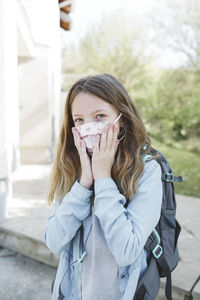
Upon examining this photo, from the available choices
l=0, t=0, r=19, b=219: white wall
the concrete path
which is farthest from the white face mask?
l=0, t=0, r=19, b=219: white wall

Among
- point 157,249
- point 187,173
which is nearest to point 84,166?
point 157,249

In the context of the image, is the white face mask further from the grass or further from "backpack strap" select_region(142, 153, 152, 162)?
the grass

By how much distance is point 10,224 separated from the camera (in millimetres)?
2945

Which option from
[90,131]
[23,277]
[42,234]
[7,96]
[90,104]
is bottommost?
[23,277]

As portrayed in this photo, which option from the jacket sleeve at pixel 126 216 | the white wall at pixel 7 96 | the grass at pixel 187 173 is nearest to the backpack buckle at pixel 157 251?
the jacket sleeve at pixel 126 216

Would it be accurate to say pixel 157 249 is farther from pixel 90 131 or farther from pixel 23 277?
pixel 23 277

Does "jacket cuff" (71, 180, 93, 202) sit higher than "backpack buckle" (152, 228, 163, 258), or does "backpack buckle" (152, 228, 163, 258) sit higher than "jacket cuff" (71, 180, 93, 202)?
"jacket cuff" (71, 180, 93, 202)

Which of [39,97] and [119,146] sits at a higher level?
[119,146]

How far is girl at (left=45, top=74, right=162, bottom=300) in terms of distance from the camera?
3.69 feet

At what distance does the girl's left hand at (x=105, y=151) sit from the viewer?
3.94ft

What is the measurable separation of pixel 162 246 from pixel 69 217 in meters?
0.52

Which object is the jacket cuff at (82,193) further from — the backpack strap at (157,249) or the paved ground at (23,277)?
the paved ground at (23,277)

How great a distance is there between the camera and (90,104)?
1.26 metres

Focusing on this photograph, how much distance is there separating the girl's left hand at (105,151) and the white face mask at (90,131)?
38 millimetres
